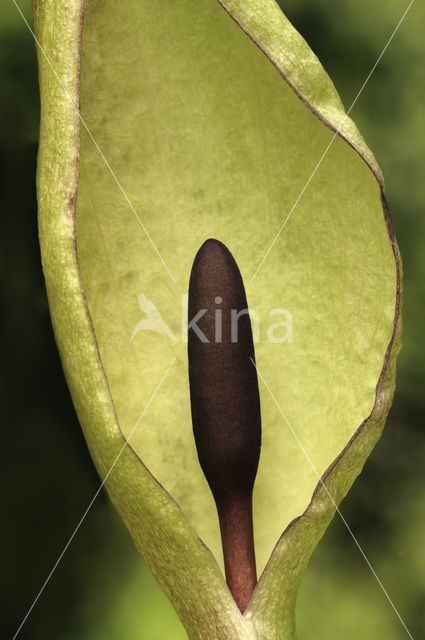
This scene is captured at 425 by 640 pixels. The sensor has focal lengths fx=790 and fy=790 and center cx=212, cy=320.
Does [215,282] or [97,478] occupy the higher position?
[215,282]

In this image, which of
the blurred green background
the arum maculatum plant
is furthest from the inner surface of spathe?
the blurred green background

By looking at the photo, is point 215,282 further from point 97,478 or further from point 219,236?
point 97,478

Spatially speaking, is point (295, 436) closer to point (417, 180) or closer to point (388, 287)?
point (388, 287)

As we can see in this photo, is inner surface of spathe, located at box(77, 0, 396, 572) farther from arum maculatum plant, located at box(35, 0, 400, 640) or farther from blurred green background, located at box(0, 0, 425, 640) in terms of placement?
blurred green background, located at box(0, 0, 425, 640)

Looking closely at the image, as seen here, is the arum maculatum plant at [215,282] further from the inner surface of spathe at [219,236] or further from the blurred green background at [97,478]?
the blurred green background at [97,478]

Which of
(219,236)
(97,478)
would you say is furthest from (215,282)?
(97,478)

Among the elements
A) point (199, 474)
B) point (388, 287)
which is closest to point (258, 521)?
point (199, 474)
